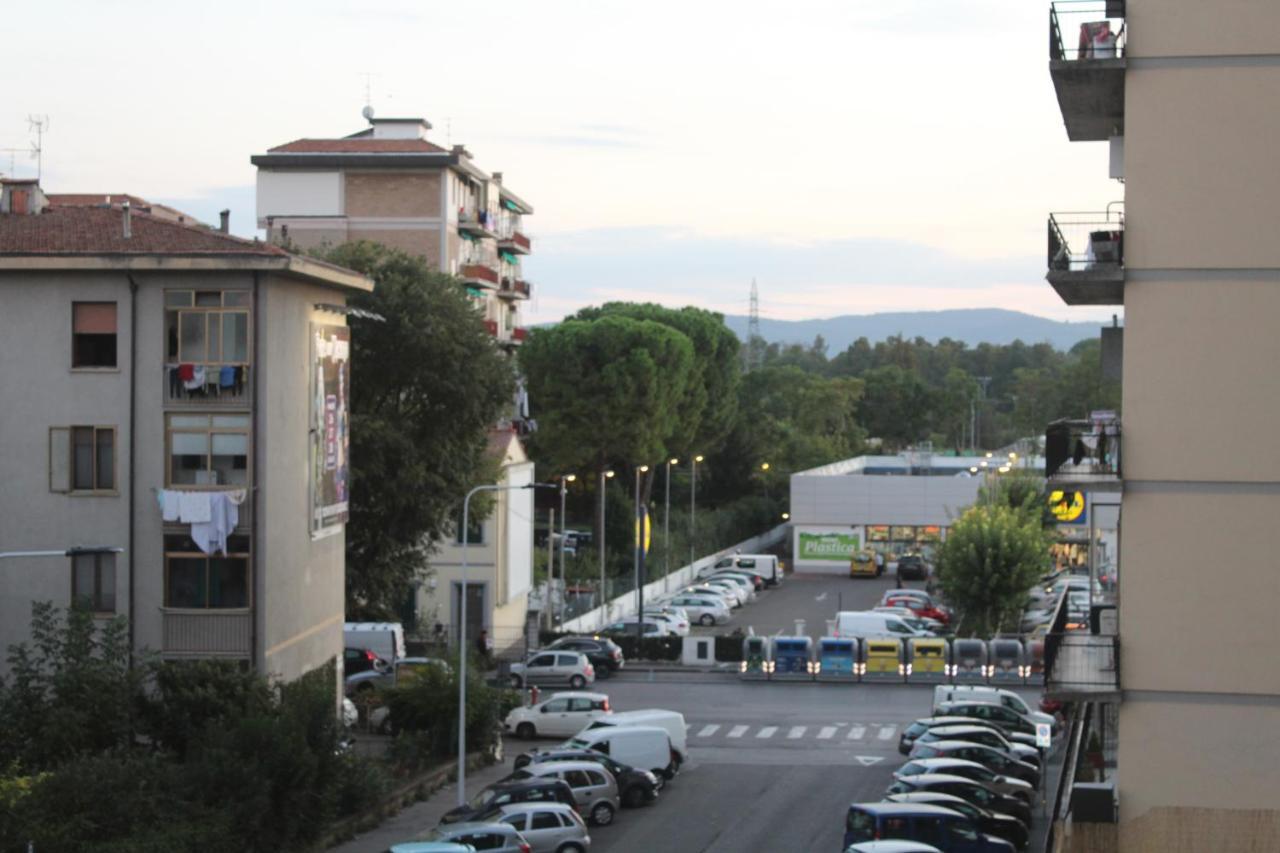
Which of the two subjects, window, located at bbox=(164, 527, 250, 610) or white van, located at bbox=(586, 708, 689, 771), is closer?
window, located at bbox=(164, 527, 250, 610)

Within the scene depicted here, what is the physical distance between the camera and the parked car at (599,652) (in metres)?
52.5

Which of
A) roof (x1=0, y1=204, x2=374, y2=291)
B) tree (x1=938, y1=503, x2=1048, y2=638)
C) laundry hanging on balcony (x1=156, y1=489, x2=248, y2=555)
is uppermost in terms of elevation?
roof (x1=0, y1=204, x2=374, y2=291)

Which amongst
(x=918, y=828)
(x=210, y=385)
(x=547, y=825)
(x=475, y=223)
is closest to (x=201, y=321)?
(x=210, y=385)

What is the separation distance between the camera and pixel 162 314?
107ft

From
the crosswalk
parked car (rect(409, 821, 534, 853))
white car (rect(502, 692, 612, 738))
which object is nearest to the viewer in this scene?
parked car (rect(409, 821, 534, 853))

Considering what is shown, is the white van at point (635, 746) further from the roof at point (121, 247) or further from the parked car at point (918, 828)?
the roof at point (121, 247)

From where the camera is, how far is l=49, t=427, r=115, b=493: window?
3278 cm

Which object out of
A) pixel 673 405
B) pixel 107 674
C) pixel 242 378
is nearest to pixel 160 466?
pixel 242 378

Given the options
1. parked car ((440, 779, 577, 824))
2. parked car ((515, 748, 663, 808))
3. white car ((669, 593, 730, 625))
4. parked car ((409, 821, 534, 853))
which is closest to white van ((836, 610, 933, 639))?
white car ((669, 593, 730, 625))

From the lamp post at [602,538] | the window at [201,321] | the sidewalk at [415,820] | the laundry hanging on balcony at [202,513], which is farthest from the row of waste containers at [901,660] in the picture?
the window at [201,321]

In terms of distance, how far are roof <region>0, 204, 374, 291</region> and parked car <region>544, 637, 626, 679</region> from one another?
66.1 feet

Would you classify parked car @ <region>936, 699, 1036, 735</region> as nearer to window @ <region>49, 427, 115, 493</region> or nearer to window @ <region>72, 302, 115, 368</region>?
window @ <region>49, 427, 115, 493</region>

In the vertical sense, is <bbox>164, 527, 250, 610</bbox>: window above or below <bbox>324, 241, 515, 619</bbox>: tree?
below

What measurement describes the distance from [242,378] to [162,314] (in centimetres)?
183
